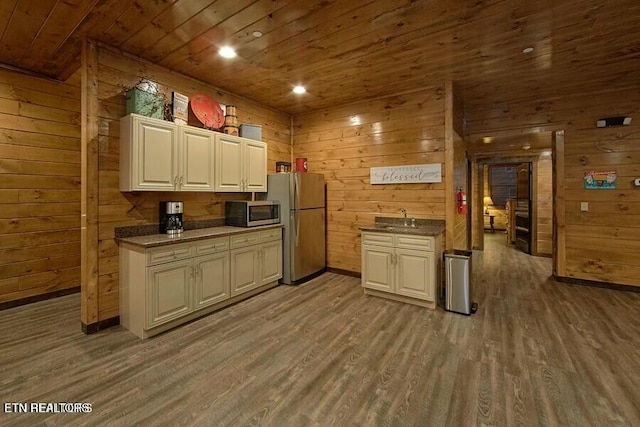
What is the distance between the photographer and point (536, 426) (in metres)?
1.62

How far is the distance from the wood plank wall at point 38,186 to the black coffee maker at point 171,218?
1600 mm

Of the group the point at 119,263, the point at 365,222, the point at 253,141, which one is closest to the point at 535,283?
the point at 365,222

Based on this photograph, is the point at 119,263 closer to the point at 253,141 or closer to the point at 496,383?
the point at 253,141

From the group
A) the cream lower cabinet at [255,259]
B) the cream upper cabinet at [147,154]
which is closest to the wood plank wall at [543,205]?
the cream lower cabinet at [255,259]

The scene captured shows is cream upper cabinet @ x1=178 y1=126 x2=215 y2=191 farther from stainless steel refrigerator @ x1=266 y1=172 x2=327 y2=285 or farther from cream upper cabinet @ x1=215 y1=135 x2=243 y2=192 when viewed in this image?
stainless steel refrigerator @ x1=266 y1=172 x2=327 y2=285

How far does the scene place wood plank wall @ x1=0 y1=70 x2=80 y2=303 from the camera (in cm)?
328

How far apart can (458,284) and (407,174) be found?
1601mm

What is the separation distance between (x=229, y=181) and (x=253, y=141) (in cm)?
67

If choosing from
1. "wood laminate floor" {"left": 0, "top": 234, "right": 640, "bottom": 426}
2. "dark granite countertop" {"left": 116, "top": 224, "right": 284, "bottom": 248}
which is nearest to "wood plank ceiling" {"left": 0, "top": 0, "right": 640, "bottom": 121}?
"dark granite countertop" {"left": 116, "top": 224, "right": 284, "bottom": 248}

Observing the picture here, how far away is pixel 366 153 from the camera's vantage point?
440cm

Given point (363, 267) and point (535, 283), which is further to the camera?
point (535, 283)
